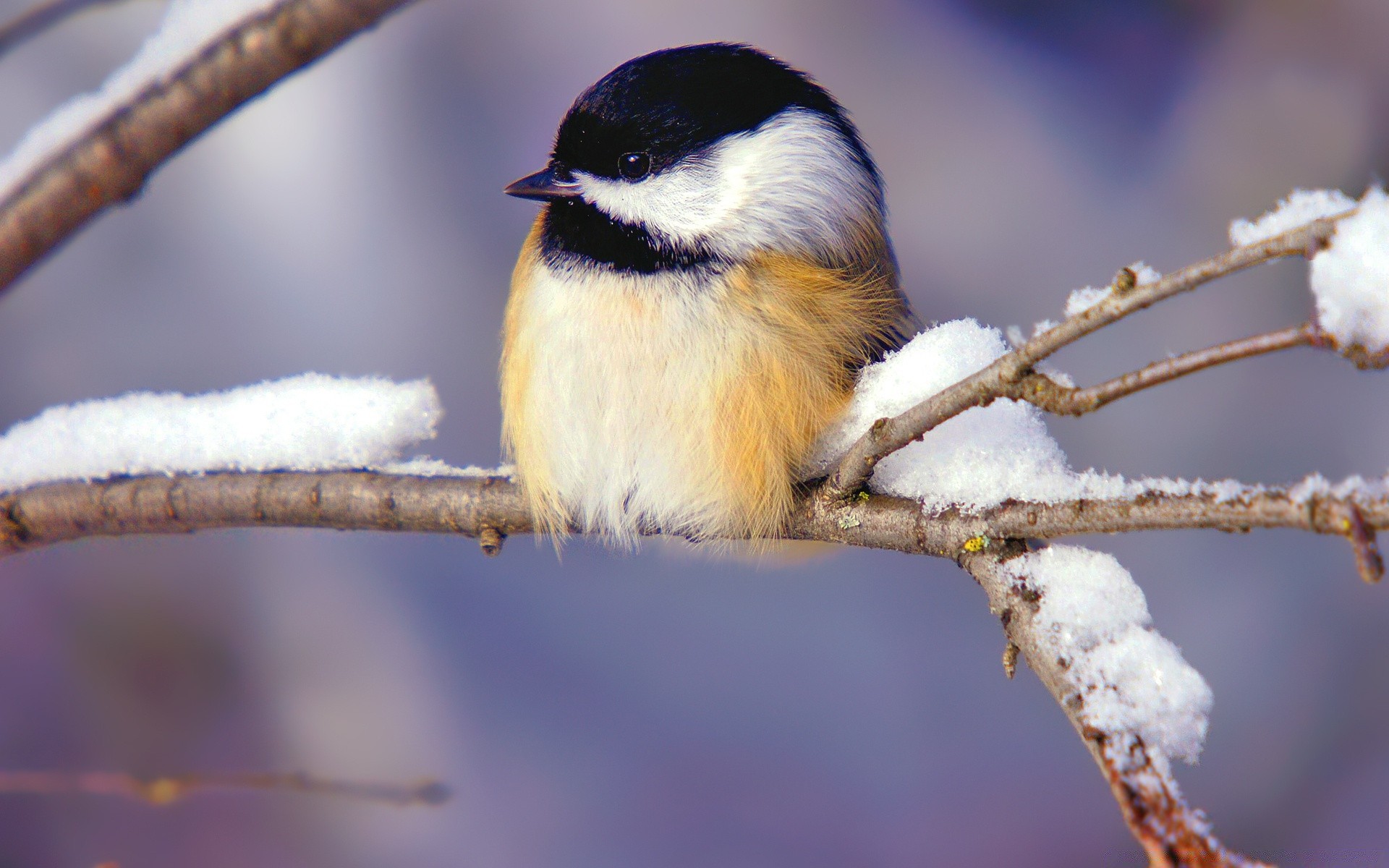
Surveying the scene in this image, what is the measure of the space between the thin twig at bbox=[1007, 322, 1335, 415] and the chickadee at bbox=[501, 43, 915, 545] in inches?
10.7

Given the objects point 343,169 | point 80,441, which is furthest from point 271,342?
point 80,441

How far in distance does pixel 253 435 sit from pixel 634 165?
0.40 metres

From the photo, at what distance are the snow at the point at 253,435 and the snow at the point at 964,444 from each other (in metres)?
0.39

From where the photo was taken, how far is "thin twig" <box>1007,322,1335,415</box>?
37 cm

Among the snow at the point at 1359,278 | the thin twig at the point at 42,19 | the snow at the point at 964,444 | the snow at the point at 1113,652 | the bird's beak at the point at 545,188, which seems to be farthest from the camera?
A: the bird's beak at the point at 545,188

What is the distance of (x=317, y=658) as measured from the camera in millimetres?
1398

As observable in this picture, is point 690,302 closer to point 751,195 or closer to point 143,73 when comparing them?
point 751,195

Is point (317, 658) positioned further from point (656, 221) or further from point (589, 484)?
point (656, 221)

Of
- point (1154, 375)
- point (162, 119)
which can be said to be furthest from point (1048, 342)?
point (162, 119)

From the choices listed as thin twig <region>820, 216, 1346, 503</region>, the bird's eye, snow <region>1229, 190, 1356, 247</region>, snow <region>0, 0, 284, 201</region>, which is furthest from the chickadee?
snow <region>1229, 190, 1356, 247</region>

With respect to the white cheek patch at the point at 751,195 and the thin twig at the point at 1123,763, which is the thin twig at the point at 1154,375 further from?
the white cheek patch at the point at 751,195

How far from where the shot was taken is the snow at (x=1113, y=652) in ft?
1.47

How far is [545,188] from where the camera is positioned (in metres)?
0.79

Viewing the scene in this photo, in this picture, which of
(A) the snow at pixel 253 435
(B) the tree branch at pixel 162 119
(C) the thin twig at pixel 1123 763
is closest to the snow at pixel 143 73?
(B) the tree branch at pixel 162 119
